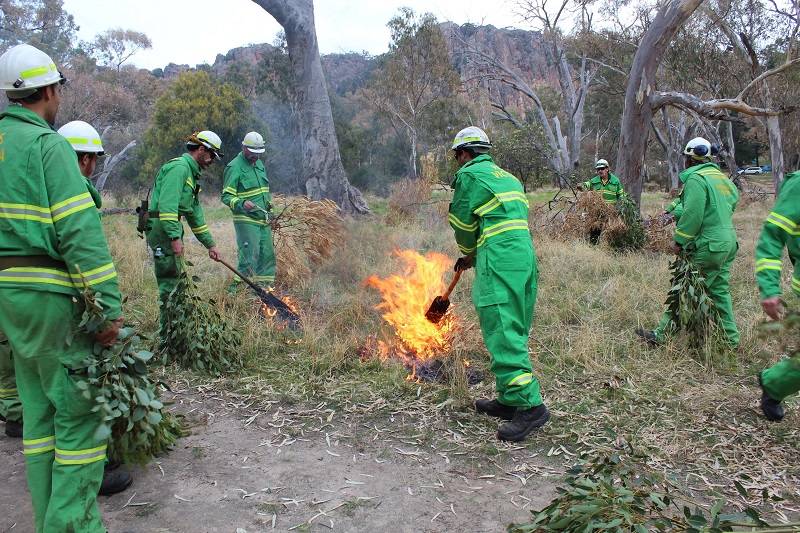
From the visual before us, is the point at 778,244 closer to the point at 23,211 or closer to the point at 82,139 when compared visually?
the point at 23,211

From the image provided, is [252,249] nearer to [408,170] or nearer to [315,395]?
[315,395]

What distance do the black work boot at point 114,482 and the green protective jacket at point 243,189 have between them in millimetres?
4087

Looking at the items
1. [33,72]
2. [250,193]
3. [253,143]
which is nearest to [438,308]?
[33,72]

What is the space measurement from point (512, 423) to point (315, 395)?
64.4 inches

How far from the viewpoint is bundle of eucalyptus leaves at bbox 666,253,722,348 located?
4797mm

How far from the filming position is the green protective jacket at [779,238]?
3.22m

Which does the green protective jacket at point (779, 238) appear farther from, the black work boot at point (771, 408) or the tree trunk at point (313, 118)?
the tree trunk at point (313, 118)

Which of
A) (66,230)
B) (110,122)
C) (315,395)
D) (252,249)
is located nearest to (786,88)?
(252,249)

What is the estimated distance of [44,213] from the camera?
2.31m

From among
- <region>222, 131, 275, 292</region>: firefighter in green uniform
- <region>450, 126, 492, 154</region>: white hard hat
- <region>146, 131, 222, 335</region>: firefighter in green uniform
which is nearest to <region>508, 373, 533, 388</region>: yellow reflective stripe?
<region>450, 126, 492, 154</region>: white hard hat

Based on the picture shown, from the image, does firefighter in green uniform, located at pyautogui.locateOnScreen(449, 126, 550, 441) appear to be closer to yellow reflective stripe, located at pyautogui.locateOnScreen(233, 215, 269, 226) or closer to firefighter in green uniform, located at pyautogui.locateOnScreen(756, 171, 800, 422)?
firefighter in green uniform, located at pyautogui.locateOnScreen(756, 171, 800, 422)

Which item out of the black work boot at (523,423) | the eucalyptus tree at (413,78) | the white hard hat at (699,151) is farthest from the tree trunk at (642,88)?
the eucalyptus tree at (413,78)

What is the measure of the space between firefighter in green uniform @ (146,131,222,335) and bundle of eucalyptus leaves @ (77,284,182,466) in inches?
85.4

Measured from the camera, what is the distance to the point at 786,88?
58.8 feet
